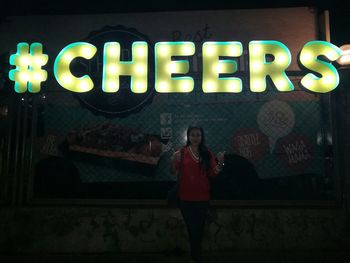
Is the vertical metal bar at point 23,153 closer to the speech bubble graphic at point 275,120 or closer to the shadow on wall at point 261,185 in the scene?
the shadow on wall at point 261,185

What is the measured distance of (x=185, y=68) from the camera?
5410 mm

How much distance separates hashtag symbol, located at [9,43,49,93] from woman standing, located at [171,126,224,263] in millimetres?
2720

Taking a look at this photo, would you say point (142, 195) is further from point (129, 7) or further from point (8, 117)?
point (129, 7)

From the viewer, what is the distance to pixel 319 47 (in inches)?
210

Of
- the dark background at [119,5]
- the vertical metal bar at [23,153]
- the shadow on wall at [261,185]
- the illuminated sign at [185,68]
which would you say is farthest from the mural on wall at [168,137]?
the dark background at [119,5]

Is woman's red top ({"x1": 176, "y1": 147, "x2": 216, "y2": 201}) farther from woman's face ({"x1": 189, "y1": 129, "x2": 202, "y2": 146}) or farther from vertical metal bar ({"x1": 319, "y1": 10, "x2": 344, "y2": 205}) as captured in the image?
vertical metal bar ({"x1": 319, "y1": 10, "x2": 344, "y2": 205})

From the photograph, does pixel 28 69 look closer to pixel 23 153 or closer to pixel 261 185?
pixel 23 153

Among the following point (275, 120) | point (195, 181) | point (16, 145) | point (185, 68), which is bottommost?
point (195, 181)

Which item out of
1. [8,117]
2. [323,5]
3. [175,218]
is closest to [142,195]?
[175,218]

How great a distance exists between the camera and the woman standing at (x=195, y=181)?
4.32 metres

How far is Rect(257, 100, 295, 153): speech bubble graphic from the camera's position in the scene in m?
5.79

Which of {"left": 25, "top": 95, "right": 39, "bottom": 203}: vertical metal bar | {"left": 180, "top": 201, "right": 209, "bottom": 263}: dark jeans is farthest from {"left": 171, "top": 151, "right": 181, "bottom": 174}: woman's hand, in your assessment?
{"left": 25, "top": 95, "right": 39, "bottom": 203}: vertical metal bar

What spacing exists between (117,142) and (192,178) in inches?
77.4

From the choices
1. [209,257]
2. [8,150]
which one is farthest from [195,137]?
[8,150]
